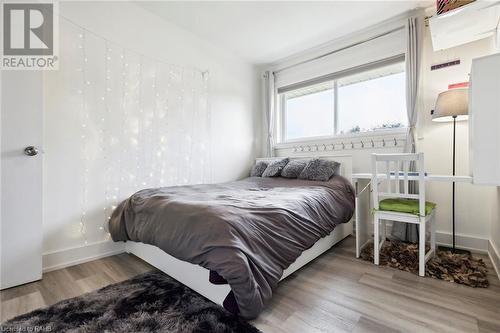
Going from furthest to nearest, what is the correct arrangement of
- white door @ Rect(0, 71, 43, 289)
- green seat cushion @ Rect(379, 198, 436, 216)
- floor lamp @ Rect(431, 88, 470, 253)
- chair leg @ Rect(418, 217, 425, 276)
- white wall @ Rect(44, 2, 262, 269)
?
1. floor lamp @ Rect(431, 88, 470, 253)
2. white wall @ Rect(44, 2, 262, 269)
3. green seat cushion @ Rect(379, 198, 436, 216)
4. chair leg @ Rect(418, 217, 425, 276)
5. white door @ Rect(0, 71, 43, 289)

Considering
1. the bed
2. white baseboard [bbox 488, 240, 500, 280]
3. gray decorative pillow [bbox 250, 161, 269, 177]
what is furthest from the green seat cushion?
gray decorative pillow [bbox 250, 161, 269, 177]

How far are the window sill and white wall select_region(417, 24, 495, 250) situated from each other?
212 mm

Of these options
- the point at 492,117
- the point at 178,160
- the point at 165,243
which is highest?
the point at 492,117

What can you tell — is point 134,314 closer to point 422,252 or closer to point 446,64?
point 422,252

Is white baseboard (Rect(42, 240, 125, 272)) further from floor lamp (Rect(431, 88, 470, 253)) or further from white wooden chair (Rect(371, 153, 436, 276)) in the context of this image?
floor lamp (Rect(431, 88, 470, 253))

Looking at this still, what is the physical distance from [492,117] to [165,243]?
2.27 meters

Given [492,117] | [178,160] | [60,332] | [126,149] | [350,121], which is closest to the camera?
[60,332]

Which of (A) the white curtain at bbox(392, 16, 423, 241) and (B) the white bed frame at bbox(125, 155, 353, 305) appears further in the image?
(A) the white curtain at bbox(392, 16, 423, 241)

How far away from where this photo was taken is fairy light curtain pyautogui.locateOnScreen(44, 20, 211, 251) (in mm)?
2049

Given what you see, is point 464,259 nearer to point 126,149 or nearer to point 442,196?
point 442,196

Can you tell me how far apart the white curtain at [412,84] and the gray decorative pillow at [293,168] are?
1.16 m

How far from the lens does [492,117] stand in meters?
1.54

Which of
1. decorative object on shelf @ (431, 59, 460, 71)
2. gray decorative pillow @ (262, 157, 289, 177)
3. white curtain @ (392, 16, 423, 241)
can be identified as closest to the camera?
decorative object on shelf @ (431, 59, 460, 71)

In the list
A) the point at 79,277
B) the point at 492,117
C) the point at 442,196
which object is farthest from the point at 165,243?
the point at 442,196
